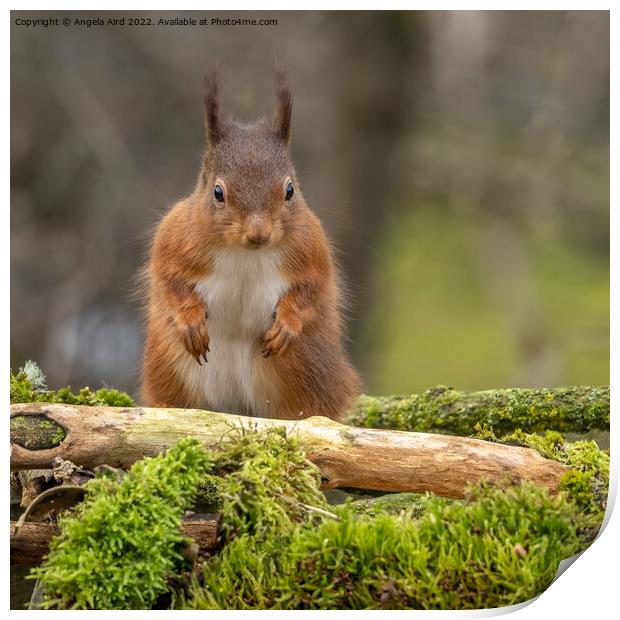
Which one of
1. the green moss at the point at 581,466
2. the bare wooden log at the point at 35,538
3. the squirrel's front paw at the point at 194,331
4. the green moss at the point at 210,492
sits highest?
the squirrel's front paw at the point at 194,331

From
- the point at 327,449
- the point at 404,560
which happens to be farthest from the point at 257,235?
the point at 404,560

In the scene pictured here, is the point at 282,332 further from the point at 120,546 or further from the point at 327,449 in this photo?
the point at 120,546

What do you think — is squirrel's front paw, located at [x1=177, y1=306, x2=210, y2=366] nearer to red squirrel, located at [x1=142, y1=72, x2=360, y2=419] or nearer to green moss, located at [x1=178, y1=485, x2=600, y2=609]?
red squirrel, located at [x1=142, y1=72, x2=360, y2=419]

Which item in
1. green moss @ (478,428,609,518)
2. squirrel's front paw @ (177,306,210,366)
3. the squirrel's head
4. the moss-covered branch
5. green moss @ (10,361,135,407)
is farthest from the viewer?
the moss-covered branch

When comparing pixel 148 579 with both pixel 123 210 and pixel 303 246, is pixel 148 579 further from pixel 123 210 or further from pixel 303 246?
pixel 123 210

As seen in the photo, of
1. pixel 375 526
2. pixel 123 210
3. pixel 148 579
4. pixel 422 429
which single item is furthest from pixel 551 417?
pixel 123 210

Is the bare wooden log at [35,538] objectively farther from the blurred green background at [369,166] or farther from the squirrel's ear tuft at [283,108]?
the blurred green background at [369,166]

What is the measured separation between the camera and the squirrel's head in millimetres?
2098

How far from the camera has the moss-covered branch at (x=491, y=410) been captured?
2459 millimetres

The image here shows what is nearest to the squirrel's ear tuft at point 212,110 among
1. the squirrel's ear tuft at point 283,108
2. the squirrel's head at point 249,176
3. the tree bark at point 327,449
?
the squirrel's head at point 249,176

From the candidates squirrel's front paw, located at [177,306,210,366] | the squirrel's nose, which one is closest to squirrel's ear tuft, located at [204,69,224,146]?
the squirrel's nose

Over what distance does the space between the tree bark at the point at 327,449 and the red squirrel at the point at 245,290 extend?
29 centimetres

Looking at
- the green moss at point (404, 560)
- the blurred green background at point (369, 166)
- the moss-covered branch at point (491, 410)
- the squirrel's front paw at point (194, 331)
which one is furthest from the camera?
the blurred green background at point (369, 166)

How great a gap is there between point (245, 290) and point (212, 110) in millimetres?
431
